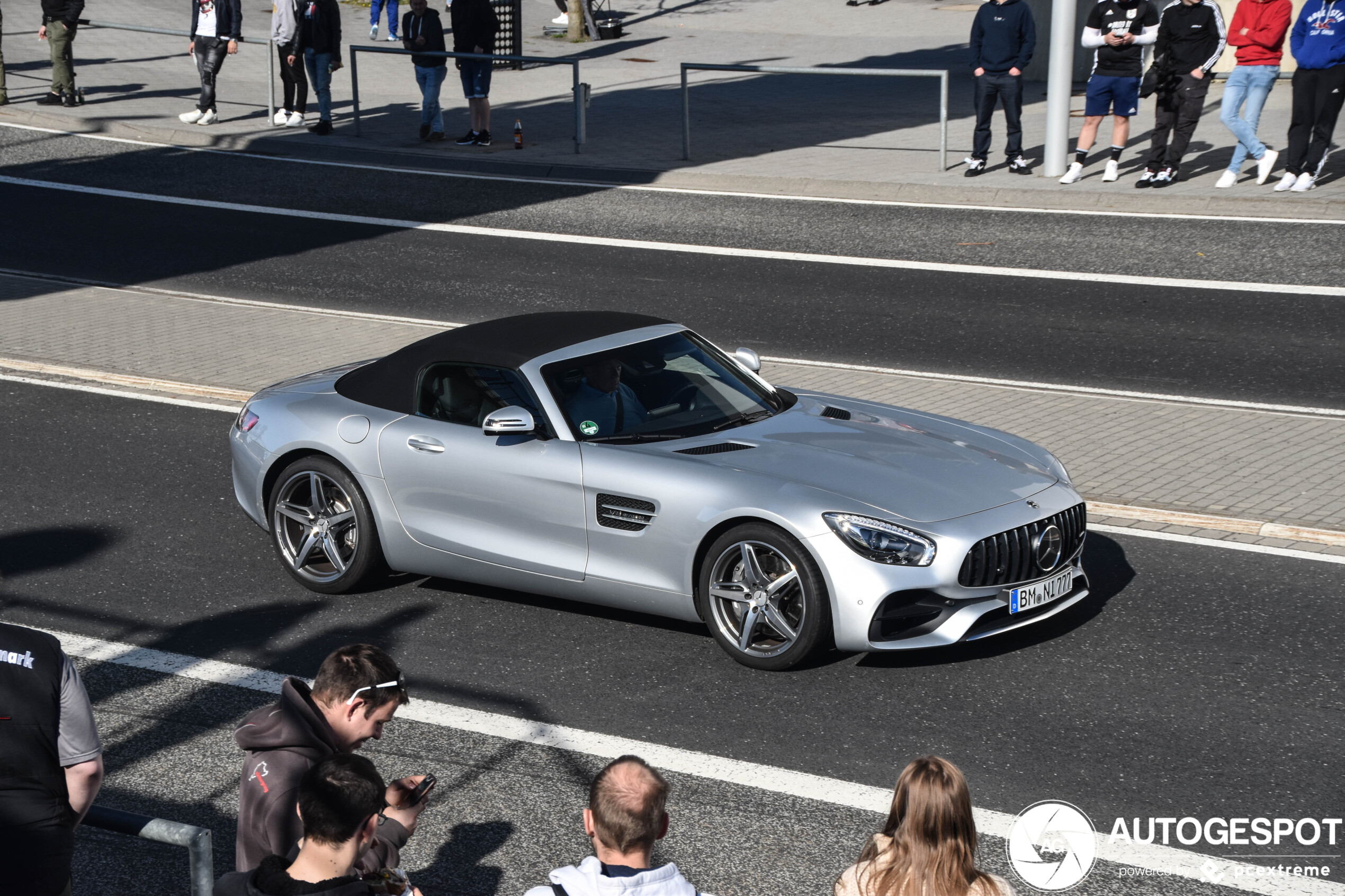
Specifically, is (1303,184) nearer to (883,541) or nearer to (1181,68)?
(1181,68)

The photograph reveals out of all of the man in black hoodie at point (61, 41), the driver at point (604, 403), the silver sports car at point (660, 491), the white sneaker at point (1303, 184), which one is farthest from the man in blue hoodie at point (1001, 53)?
the man in black hoodie at point (61, 41)

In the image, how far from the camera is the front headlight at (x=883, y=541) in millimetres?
6367

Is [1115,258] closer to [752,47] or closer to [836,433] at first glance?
[836,433]

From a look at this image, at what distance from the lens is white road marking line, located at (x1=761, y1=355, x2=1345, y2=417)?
10.6 meters

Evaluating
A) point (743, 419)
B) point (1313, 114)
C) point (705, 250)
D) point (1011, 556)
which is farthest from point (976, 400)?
point (1313, 114)

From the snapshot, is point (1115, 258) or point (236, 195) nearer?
point (1115, 258)

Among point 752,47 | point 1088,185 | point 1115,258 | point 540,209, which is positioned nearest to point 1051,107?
point 1088,185

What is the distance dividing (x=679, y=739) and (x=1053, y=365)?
692 cm

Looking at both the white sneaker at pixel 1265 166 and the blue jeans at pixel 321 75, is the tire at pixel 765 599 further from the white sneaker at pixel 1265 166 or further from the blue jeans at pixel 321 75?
the blue jeans at pixel 321 75

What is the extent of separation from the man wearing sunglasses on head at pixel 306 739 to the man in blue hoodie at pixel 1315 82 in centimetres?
1424

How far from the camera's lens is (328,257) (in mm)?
16312

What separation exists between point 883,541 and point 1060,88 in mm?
13307

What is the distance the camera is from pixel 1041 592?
665 centimetres

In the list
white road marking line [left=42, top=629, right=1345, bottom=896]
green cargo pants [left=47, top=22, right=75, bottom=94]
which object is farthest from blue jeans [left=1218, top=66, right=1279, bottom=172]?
green cargo pants [left=47, top=22, right=75, bottom=94]
